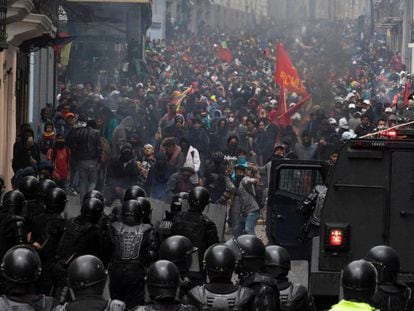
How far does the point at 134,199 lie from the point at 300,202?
2718 millimetres

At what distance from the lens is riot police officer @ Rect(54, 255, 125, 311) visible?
8109mm

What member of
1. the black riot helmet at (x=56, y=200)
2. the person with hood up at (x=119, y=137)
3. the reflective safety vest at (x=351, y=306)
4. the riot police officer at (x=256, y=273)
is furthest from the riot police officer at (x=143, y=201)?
the person with hood up at (x=119, y=137)

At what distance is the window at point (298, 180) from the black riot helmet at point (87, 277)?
8.14 m

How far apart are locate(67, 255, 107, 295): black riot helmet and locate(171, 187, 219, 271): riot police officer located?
4.72 m

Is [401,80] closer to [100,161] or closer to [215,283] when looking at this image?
[100,161]

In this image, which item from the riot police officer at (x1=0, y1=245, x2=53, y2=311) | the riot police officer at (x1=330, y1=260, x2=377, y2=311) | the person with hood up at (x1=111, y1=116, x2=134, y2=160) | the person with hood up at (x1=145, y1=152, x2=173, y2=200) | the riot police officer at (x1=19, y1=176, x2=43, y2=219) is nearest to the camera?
the riot police officer at (x1=330, y1=260, x2=377, y2=311)

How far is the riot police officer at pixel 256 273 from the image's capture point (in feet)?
29.6

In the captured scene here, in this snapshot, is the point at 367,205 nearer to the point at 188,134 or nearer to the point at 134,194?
the point at 134,194

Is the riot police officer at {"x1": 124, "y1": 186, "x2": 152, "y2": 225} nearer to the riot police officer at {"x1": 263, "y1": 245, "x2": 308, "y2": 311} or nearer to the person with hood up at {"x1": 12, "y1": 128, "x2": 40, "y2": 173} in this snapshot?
the riot police officer at {"x1": 263, "y1": 245, "x2": 308, "y2": 311}

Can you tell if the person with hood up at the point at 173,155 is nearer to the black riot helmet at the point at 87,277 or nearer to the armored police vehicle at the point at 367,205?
the armored police vehicle at the point at 367,205

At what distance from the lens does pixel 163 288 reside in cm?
830

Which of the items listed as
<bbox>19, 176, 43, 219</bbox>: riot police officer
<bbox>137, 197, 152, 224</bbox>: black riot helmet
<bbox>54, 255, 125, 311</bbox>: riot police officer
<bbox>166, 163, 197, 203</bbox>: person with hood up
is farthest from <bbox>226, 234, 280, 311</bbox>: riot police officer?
<bbox>166, 163, 197, 203</bbox>: person with hood up

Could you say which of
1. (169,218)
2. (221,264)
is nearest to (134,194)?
(169,218)

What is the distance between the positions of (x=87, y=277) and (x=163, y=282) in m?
0.41
